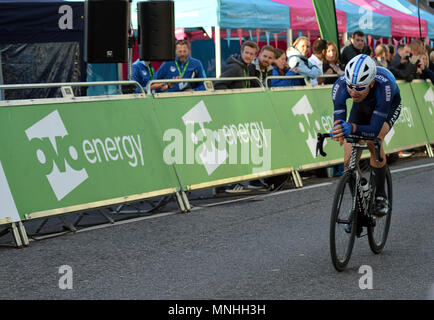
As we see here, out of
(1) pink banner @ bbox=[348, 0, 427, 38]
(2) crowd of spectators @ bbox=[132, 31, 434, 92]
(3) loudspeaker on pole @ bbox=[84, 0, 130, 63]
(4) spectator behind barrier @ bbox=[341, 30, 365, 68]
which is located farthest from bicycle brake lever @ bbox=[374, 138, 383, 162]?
(1) pink banner @ bbox=[348, 0, 427, 38]

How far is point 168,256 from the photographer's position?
779 cm

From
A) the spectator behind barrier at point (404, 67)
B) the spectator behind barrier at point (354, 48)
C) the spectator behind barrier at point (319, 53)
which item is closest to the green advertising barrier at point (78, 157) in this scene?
the spectator behind barrier at point (319, 53)

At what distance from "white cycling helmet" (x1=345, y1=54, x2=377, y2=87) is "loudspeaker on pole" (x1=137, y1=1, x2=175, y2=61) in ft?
17.9

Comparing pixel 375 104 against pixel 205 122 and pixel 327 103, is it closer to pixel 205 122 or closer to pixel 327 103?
pixel 205 122

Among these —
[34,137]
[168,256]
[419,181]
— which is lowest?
[419,181]

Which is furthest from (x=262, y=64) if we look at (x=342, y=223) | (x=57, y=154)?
(x=342, y=223)

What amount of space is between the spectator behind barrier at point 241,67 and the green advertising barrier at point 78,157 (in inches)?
92.5

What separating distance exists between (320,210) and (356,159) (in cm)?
311

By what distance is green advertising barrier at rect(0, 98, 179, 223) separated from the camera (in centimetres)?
870

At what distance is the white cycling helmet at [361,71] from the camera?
23.3ft

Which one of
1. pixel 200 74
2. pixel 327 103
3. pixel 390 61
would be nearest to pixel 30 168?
pixel 200 74

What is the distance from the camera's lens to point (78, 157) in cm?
930

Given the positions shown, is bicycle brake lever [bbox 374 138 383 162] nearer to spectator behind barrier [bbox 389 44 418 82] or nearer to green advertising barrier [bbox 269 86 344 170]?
green advertising barrier [bbox 269 86 344 170]

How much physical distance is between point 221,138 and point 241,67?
1.87 metres
